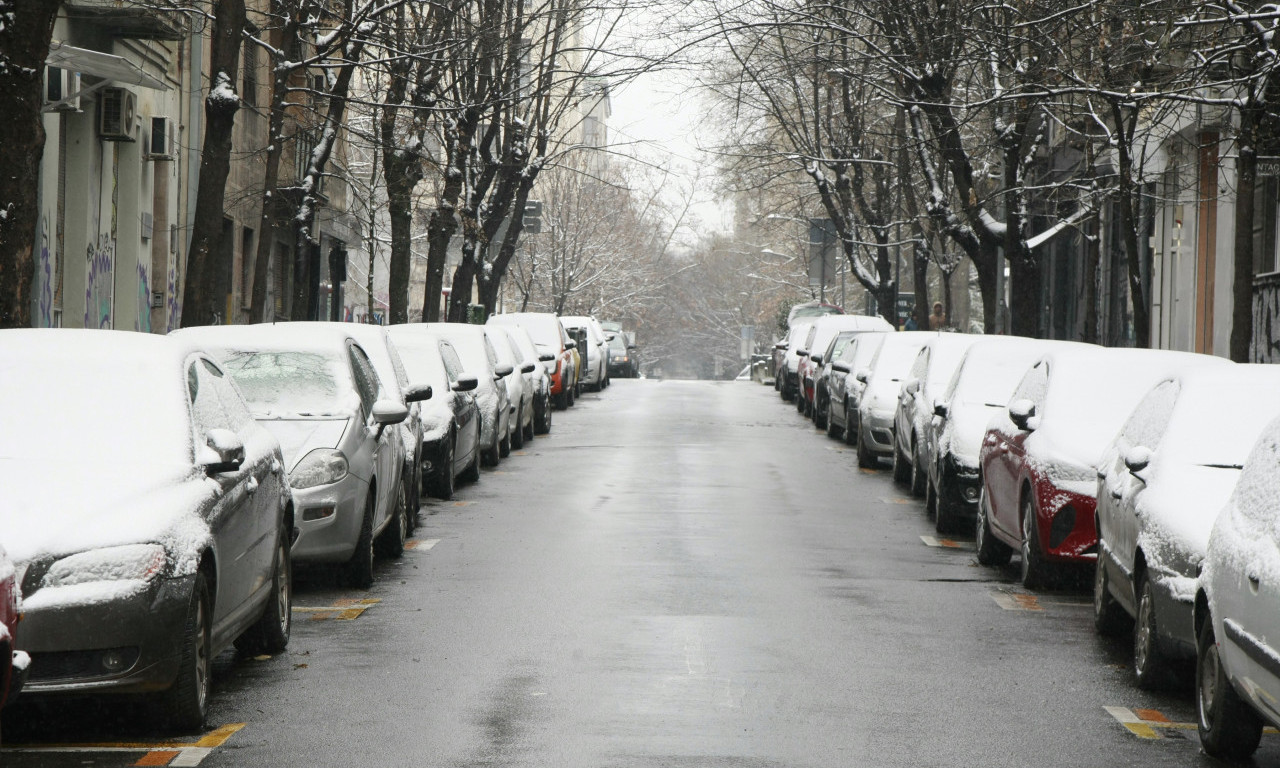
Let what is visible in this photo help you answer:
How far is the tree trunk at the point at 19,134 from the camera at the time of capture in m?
11.8

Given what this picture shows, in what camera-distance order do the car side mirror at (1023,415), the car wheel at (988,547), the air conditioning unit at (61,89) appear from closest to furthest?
the car side mirror at (1023,415)
the car wheel at (988,547)
the air conditioning unit at (61,89)

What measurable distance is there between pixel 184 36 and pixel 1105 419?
16246 millimetres

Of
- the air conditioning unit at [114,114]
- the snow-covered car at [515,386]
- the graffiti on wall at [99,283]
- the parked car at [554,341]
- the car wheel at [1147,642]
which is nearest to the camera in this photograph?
the car wheel at [1147,642]

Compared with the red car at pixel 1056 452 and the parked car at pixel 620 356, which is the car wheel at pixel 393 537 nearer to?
the red car at pixel 1056 452

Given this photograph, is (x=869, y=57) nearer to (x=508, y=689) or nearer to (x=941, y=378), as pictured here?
(x=941, y=378)

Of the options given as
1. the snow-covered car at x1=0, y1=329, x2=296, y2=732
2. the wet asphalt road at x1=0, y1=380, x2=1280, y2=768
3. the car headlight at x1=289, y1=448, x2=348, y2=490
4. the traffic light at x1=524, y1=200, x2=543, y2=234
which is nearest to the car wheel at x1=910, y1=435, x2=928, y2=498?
the wet asphalt road at x1=0, y1=380, x2=1280, y2=768

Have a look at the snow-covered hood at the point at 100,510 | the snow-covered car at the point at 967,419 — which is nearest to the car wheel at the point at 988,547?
the snow-covered car at the point at 967,419

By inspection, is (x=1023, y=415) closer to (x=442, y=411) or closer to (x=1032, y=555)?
(x=1032, y=555)

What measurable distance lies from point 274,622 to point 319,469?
2275 mm

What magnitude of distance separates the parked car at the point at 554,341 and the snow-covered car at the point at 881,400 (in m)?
11.6

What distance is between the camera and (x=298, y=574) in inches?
474

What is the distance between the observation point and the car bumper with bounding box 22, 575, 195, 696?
6.47 m

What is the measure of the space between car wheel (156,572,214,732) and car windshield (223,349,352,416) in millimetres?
4421

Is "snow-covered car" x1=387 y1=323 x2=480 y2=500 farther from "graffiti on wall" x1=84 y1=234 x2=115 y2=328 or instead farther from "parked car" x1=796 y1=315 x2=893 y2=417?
"parked car" x1=796 y1=315 x2=893 y2=417
